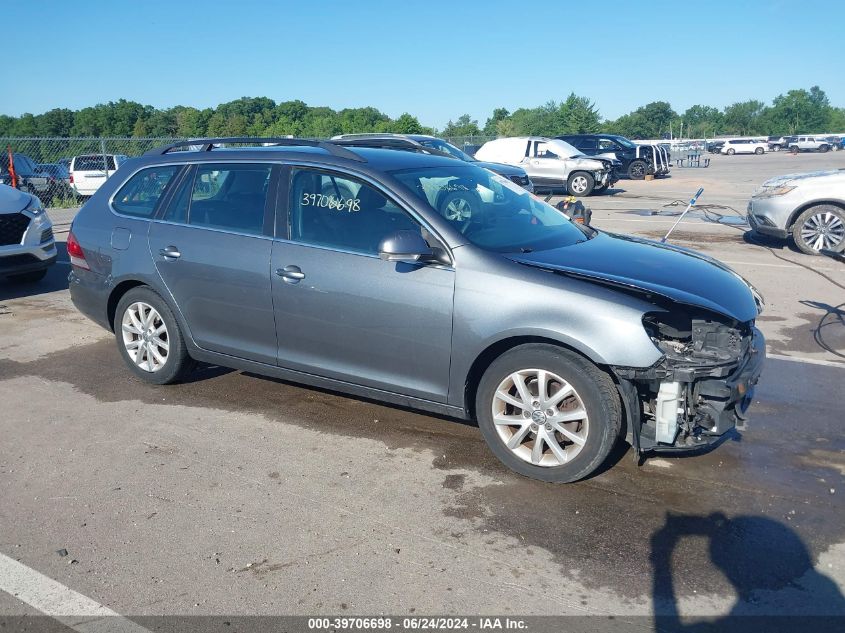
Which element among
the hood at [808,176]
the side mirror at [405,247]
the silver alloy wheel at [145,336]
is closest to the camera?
the side mirror at [405,247]

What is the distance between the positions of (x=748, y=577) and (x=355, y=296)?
2.62 meters

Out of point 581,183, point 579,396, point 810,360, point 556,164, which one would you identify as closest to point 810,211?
point 810,360

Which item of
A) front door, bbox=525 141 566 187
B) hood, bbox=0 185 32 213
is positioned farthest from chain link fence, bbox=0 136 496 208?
hood, bbox=0 185 32 213

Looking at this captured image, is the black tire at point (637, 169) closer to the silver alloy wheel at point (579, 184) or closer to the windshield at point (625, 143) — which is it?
the windshield at point (625, 143)

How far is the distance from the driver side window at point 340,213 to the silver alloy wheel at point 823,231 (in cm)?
843

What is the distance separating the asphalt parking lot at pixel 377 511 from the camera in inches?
129

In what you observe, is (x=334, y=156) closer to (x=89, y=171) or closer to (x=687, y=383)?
(x=687, y=383)

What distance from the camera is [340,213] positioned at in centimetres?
496

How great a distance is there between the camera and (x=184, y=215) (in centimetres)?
566

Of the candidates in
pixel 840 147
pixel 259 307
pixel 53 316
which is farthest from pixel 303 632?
pixel 840 147

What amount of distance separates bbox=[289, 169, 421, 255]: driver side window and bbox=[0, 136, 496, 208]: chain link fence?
19.6 meters

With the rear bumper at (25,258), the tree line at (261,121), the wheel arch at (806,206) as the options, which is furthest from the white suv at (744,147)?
the rear bumper at (25,258)

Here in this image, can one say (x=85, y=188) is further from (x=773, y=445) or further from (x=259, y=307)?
(x=773, y=445)

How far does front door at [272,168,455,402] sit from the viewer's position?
453 cm
